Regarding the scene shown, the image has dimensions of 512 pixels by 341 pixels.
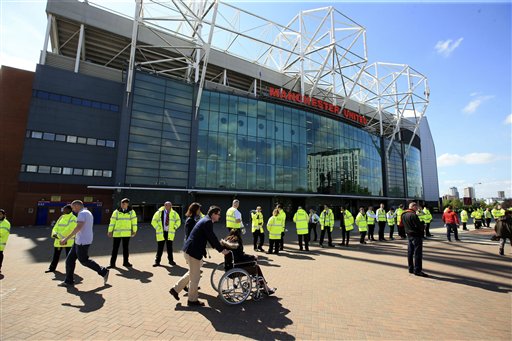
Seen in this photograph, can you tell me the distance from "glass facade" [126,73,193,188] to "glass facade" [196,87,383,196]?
210cm

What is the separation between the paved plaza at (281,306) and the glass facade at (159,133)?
19259 millimetres

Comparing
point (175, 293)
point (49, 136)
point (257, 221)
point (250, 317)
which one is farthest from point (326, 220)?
point (49, 136)

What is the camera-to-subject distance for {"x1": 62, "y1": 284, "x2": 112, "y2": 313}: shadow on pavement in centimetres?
452

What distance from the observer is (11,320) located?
3.98 m

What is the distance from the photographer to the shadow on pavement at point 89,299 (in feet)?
14.8

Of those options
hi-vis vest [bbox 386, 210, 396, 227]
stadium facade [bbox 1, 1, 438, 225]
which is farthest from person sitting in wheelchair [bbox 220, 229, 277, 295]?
stadium facade [bbox 1, 1, 438, 225]

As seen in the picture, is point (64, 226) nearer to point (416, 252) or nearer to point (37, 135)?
point (416, 252)

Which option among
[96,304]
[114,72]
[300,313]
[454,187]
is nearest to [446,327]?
[300,313]

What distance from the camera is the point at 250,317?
4.26 m

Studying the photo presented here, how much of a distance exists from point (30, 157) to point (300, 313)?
96.9 feet

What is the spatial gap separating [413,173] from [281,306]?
64.4m

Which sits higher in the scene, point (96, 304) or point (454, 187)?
point (454, 187)

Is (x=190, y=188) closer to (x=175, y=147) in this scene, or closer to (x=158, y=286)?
(x=175, y=147)

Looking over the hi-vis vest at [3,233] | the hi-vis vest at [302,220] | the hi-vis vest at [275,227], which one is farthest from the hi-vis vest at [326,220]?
the hi-vis vest at [3,233]
